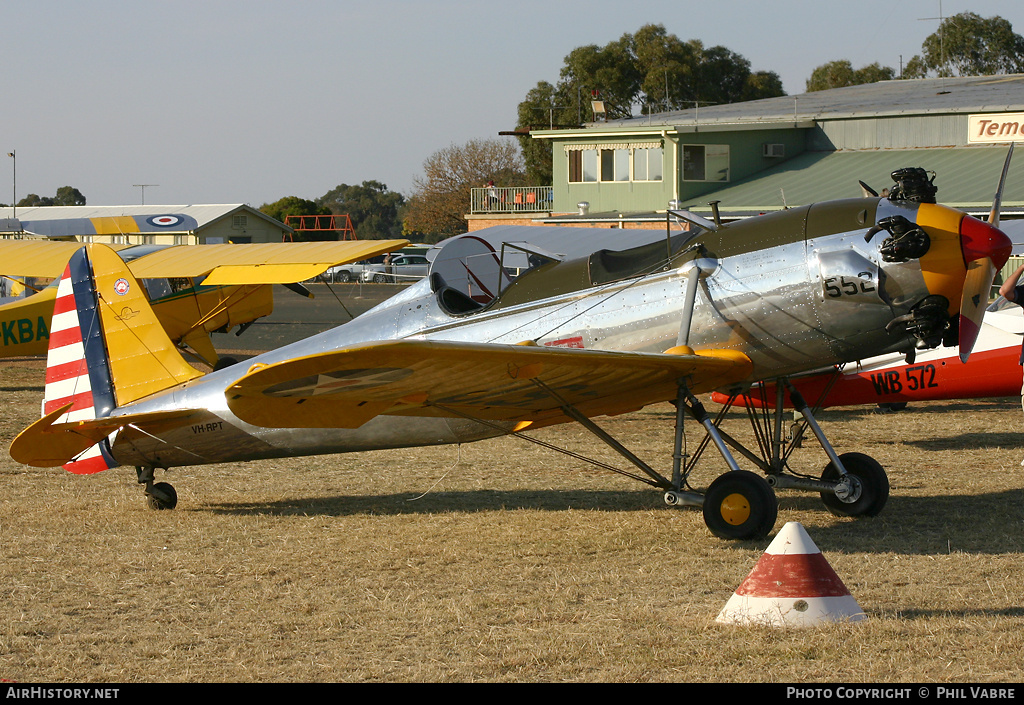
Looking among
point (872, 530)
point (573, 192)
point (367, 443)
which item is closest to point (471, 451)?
point (367, 443)

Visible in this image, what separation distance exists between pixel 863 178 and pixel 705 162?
7429mm

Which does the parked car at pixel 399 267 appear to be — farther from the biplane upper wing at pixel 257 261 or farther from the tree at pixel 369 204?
the tree at pixel 369 204

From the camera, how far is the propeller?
20.1 ft

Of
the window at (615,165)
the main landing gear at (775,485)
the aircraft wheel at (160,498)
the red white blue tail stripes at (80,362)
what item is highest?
the window at (615,165)

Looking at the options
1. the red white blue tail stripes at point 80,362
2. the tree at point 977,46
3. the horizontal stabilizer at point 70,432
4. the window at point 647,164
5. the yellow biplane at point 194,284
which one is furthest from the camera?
the tree at point 977,46

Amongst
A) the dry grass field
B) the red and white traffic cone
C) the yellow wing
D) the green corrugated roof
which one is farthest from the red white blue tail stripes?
the green corrugated roof

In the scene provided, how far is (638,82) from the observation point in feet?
220

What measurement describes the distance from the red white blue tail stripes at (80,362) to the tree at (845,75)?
→ 68365 mm

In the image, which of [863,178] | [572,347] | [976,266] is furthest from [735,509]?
[863,178]

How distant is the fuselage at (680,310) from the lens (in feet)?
20.7

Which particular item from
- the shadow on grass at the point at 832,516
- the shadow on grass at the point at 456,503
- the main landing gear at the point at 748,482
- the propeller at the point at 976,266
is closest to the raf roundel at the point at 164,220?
the shadow on grass at the point at 456,503

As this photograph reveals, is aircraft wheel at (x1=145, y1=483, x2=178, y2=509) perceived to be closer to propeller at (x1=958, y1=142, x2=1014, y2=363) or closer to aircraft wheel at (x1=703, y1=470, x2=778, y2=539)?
aircraft wheel at (x1=703, y1=470, x2=778, y2=539)

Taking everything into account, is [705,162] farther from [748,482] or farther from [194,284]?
[748,482]
